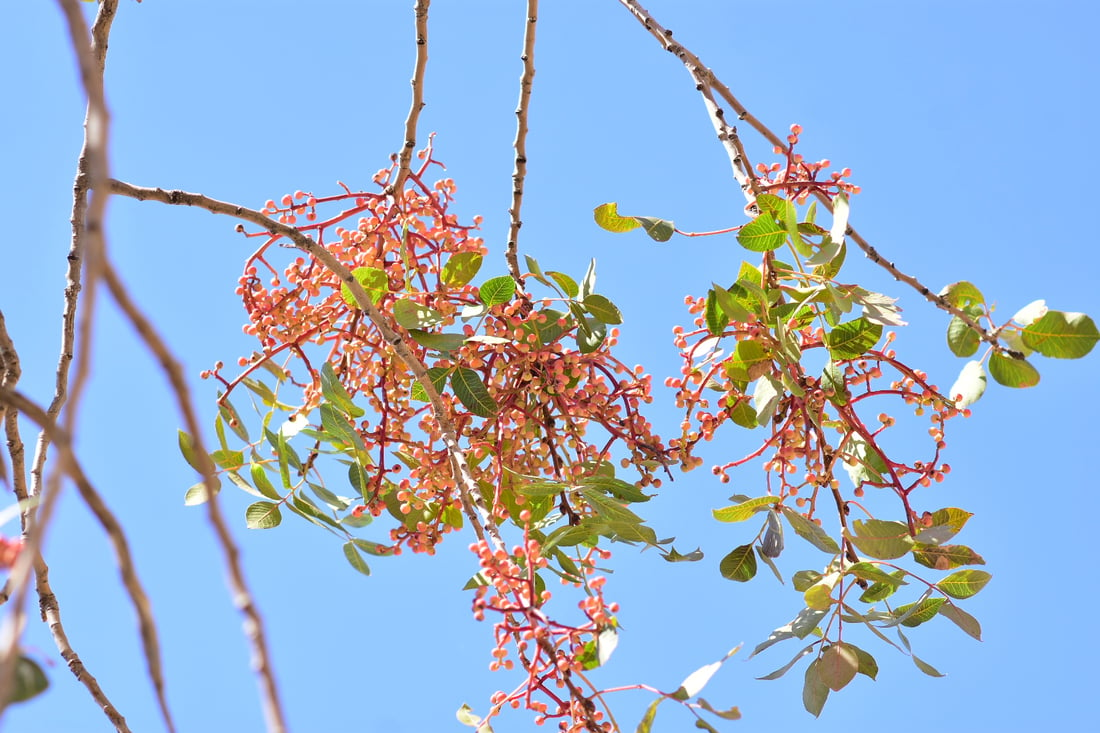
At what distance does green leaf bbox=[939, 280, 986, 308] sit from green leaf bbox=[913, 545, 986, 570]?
0.31 m

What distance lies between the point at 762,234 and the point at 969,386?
33 cm

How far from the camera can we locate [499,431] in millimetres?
1322

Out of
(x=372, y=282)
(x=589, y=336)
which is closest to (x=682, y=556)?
(x=589, y=336)

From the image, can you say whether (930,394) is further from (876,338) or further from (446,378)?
(446,378)

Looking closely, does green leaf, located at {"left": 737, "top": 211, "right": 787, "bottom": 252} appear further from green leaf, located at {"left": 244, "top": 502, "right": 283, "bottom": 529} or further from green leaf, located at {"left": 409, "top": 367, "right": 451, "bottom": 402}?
green leaf, located at {"left": 244, "top": 502, "right": 283, "bottom": 529}

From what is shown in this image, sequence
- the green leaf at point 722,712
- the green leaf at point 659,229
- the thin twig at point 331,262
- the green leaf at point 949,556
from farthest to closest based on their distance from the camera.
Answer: the green leaf at point 659,229, the green leaf at point 949,556, the thin twig at point 331,262, the green leaf at point 722,712

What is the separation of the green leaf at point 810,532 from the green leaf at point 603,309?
331 mm

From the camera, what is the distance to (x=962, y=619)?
50.9 inches

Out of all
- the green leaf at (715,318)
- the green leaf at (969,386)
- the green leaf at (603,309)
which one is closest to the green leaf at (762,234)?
the green leaf at (715,318)

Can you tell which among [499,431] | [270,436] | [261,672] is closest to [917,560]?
[499,431]

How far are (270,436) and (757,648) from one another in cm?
68

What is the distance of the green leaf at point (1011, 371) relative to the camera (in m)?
1.26

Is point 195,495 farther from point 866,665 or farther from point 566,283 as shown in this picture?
point 866,665

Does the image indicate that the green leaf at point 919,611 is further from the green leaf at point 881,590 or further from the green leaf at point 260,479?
the green leaf at point 260,479
